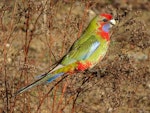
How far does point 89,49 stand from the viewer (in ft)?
15.2

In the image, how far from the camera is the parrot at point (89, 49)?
177 inches

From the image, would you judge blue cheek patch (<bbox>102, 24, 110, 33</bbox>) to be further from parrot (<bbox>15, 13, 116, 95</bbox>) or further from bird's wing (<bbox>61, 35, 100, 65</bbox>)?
bird's wing (<bbox>61, 35, 100, 65</bbox>)

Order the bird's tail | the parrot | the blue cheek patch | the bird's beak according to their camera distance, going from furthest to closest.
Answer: the blue cheek patch
the bird's beak
the parrot
the bird's tail

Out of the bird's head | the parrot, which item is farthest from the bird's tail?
the bird's head

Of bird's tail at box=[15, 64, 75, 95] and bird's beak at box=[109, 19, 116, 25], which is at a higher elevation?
bird's beak at box=[109, 19, 116, 25]

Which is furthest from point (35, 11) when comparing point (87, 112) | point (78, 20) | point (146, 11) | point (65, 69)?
point (146, 11)

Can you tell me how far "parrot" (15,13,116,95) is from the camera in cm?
450

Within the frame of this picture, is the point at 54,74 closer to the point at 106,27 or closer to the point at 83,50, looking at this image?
the point at 83,50

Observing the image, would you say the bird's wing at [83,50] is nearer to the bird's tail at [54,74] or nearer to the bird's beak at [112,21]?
the bird's tail at [54,74]

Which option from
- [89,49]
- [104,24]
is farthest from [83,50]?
[104,24]

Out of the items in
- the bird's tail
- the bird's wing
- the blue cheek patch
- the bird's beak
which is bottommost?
the bird's tail

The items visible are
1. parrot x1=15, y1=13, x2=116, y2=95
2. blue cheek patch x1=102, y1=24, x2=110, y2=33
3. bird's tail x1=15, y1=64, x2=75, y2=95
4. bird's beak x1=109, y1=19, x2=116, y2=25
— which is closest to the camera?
bird's tail x1=15, y1=64, x2=75, y2=95

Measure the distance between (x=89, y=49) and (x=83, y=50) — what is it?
7 centimetres

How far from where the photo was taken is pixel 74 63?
4598 mm
